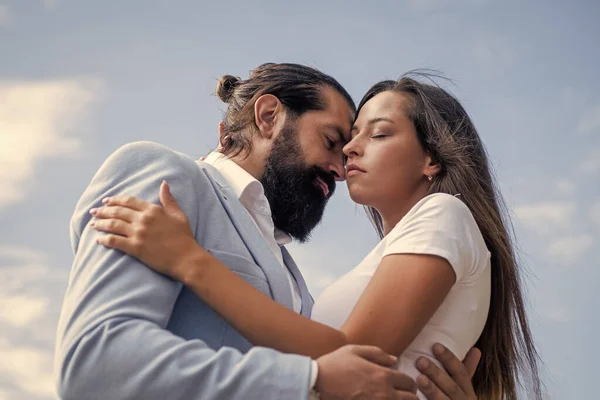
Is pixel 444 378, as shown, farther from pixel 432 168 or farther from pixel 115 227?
pixel 115 227

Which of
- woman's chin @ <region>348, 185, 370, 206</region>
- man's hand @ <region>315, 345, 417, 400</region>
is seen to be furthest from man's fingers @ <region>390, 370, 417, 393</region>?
woman's chin @ <region>348, 185, 370, 206</region>

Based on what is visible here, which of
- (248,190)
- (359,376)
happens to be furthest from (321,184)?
(359,376)

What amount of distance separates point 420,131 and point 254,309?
1.40 metres

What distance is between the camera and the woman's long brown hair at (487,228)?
3.09 metres

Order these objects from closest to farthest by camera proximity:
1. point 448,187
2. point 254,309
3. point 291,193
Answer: point 254,309
point 448,187
point 291,193

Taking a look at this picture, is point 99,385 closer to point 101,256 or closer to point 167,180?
point 101,256

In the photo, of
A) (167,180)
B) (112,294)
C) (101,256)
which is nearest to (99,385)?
(112,294)

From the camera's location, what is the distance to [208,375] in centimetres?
213

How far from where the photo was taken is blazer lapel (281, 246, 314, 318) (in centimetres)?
330

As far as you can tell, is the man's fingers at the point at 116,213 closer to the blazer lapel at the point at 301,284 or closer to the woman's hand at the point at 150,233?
the woman's hand at the point at 150,233

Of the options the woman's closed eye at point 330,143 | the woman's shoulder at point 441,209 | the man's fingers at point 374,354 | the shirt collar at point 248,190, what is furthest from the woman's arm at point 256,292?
the woman's closed eye at point 330,143

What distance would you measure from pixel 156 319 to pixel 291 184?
5.52 ft

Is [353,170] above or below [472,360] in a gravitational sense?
above

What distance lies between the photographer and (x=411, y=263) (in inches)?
99.8
